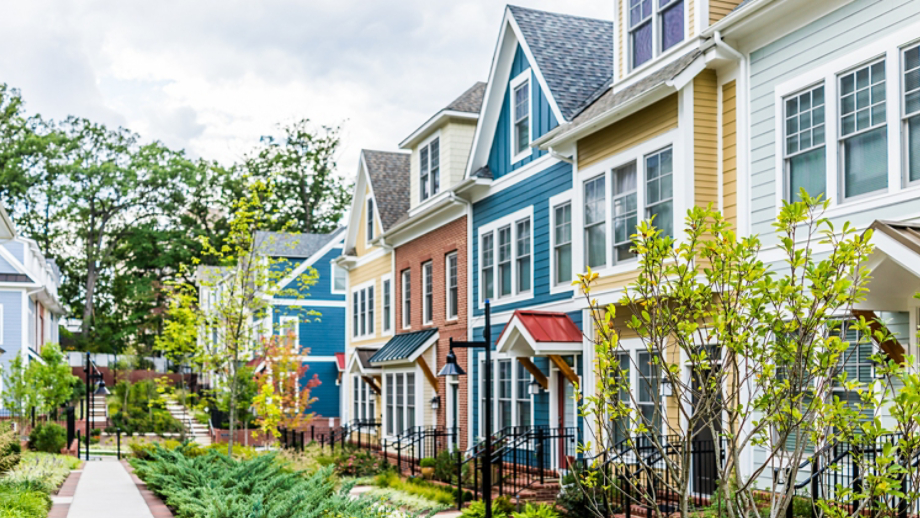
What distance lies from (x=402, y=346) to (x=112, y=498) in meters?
10.2

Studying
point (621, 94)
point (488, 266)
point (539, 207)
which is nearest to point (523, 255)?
point (539, 207)

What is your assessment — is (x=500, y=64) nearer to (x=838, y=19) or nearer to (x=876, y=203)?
(x=838, y=19)

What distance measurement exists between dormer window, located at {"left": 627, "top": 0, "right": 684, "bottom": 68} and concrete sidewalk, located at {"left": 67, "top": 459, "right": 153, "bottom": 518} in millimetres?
10963

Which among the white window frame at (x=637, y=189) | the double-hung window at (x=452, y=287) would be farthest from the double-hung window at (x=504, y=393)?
the white window frame at (x=637, y=189)

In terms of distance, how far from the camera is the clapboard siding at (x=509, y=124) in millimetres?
19594

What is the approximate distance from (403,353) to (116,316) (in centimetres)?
3930

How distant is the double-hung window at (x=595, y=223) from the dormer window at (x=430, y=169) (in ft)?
29.1

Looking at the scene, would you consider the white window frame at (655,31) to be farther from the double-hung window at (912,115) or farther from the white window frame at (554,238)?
the double-hung window at (912,115)

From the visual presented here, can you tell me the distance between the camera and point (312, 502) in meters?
12.8

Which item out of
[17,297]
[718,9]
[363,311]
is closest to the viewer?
[718,9]

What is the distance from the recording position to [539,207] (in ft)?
65.3

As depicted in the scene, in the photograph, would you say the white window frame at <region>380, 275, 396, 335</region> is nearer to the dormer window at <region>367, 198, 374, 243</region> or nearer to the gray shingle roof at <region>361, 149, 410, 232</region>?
the gray shingle roof at <region>361, 149, 410, 232</region>

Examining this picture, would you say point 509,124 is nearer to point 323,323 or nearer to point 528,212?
point 528,212

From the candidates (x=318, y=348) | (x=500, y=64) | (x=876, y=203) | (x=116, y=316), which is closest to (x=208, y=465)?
(x=500, y=64)
